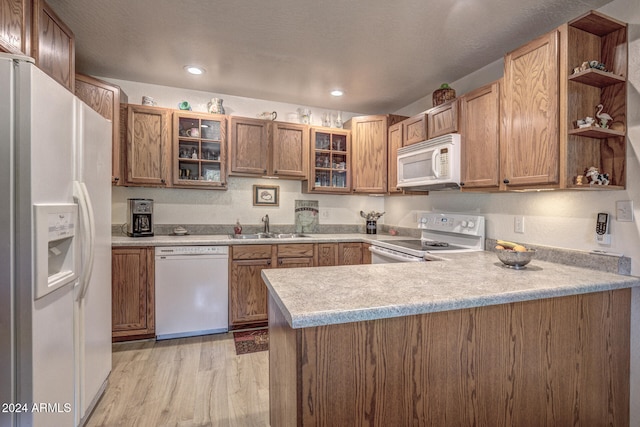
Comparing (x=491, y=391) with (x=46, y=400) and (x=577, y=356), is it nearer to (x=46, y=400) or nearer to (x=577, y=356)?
(x=577, y=356)

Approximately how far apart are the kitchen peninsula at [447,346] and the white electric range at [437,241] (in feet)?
3.04

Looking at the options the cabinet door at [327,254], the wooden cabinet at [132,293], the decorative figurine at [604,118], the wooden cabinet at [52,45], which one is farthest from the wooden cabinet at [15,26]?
the decorative figurine at [604,118]

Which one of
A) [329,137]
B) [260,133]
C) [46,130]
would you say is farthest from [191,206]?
[46,130]

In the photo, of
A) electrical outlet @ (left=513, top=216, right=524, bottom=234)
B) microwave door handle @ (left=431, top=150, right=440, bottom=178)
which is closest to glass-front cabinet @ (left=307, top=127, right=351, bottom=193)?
microwave door handle @ (left=431, top=150, right=440, bottom=178)

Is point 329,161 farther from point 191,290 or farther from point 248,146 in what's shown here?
point 191,290

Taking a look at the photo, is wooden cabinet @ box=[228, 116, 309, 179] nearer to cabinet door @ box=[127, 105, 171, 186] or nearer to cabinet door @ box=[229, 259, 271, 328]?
cabinet door @ box=[127, 105, 171, 186]

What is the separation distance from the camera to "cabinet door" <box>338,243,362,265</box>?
3370 millimetres

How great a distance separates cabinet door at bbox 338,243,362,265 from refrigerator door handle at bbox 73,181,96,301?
7.47 ft

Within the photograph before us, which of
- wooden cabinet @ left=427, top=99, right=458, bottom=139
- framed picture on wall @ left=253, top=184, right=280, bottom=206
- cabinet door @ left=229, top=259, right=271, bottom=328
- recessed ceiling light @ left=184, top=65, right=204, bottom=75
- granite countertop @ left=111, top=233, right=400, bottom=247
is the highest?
recessed ceiling light @ left=184, top=65, right=204, bottom=75

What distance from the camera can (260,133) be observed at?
3.36 m

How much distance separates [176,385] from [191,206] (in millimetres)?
1871

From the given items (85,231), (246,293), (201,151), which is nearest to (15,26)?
(85,231)

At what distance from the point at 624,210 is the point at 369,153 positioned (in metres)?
2.33

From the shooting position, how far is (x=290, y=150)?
3480mm
